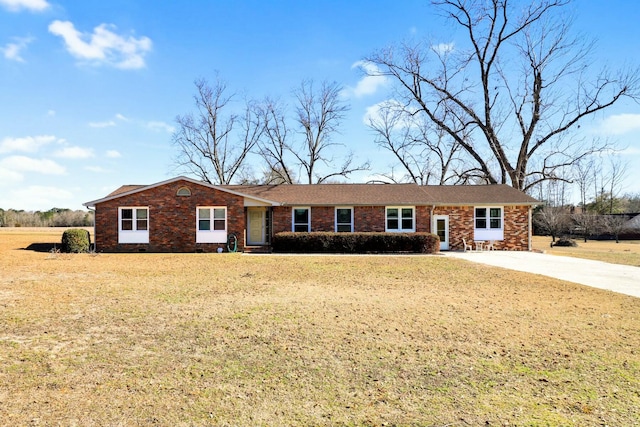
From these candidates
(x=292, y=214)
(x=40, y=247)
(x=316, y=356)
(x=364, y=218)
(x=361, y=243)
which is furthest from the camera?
(x=292, y=214)

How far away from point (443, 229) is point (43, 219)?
52.1m

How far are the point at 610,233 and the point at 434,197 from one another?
31563 millimetres

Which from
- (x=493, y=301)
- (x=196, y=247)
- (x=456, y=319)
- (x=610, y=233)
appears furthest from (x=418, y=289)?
(x=610, y=233)

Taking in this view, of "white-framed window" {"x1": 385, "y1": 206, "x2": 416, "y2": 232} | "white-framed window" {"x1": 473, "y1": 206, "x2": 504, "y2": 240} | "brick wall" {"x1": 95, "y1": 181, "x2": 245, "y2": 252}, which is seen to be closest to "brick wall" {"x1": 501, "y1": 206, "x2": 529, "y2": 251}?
"white-framed window" {"x1": 473, "y1": 206, "x2": 504, "y2": 240}

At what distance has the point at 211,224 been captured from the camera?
2161 cm

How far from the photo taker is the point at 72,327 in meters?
6.30

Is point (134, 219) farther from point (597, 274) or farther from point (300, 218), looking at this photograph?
point (597, 274)

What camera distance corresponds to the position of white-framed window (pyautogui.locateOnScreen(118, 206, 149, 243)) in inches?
847

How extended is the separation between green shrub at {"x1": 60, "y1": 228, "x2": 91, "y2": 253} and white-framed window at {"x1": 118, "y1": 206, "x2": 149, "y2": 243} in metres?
1.67

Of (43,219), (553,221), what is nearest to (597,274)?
(553,221)

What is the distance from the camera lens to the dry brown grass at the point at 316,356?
3717mm

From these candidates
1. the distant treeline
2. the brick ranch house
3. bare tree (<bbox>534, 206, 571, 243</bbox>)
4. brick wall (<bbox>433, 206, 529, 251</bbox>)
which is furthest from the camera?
the distant treeline

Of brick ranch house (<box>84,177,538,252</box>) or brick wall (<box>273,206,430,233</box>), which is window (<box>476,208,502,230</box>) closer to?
brick ranch house (<box>84,177,538,252</box>)

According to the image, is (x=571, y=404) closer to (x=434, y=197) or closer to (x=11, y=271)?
(x=11, y=271)
